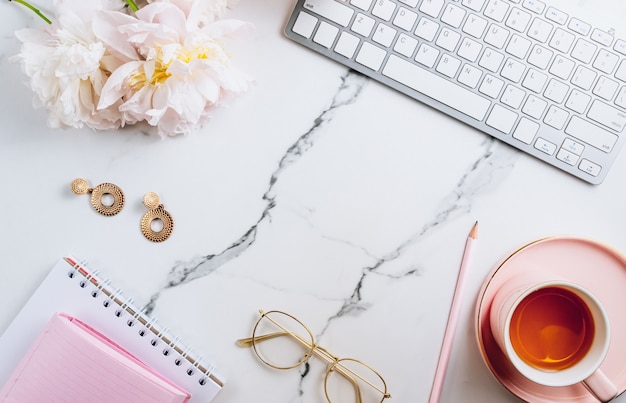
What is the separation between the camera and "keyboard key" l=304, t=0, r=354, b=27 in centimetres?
76

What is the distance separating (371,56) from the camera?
30.2 inches

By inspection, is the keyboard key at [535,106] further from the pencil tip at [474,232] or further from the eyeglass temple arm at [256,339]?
the eyeglass temple arm at [256,339]

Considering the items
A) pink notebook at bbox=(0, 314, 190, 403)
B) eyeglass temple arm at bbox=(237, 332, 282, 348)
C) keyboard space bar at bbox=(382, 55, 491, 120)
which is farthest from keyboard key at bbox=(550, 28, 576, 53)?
→ pink notebook at bbox=(0, 314, 190, 403)

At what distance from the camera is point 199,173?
30.9 inches

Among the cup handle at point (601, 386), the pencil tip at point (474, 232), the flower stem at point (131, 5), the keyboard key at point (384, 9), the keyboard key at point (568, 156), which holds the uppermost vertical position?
the keyboard key at point (384, 9)

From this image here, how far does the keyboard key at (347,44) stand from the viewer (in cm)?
77

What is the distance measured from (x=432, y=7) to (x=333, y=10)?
121mm

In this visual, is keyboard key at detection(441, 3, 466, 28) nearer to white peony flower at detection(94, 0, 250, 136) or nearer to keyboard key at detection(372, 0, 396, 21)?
keyboard key at detection(372, 0, 396, 21)

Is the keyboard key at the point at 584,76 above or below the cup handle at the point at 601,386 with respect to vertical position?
above

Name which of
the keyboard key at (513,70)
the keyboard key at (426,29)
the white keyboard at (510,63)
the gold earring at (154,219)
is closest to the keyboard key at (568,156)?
the white keyboard at (510,63)

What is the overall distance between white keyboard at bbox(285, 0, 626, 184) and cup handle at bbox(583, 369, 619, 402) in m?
0.24

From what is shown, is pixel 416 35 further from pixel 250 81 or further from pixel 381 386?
pixel 381 386

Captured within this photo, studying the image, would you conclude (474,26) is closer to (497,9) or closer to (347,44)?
(497,9)

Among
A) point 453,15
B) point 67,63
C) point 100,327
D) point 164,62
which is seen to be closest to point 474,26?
point 453,15
